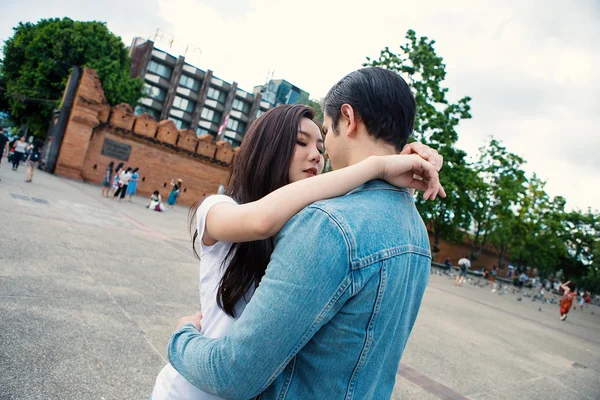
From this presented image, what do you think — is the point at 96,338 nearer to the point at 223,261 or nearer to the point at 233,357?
the point at 223,261

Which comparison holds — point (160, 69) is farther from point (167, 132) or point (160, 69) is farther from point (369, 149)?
point (369, 149)

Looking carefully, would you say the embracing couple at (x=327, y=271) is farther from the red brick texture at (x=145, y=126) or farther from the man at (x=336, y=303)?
the red brick texture at (x=145, y=126)

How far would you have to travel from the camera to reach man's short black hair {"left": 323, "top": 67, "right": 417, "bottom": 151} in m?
1.28

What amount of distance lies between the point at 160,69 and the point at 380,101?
6113cm

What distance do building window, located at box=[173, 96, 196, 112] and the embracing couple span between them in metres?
61.7

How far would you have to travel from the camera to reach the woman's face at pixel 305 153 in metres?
1.65

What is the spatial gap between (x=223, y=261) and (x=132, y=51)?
6156 centimetres

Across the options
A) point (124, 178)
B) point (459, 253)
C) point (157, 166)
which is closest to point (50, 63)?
point (157, 166)

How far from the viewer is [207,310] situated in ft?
4.61

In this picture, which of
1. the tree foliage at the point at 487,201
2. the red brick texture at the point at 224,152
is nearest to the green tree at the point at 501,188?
the tree foliage at the point at 487,201

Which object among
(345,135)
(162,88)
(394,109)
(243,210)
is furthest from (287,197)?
(162,88)

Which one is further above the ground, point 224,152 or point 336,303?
point 224,152

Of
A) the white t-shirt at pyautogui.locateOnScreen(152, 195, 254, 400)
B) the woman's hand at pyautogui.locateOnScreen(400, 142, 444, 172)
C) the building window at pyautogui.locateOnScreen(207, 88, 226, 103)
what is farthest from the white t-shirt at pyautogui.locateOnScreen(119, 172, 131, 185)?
→ the building window at pyautogui.locateOnScreen(207, 88, 226, 103)

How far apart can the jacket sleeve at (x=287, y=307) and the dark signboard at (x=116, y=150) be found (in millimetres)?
27833
